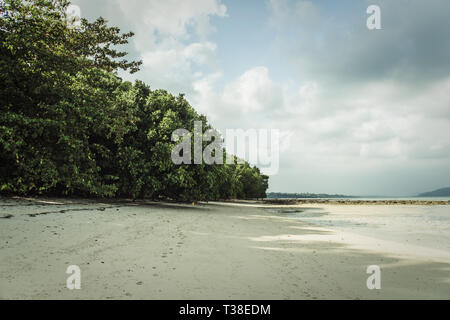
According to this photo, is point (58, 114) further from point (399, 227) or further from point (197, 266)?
point (399, 227)

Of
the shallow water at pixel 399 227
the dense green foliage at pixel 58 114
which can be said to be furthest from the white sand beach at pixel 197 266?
the dense green foliage at pixel 58 114

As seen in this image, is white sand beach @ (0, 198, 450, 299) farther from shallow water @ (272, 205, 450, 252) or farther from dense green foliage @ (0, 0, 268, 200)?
dense green foliage @ (0, 0, 268, 200)

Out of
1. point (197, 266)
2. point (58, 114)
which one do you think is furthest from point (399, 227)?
point (58, 114)

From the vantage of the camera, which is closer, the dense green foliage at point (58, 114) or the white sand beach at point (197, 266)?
the white sand beach at point (197, 266)

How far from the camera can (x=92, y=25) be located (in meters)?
23.4

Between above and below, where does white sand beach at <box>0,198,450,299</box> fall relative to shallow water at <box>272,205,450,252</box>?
above

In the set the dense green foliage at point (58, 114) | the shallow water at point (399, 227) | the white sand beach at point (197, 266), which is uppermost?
the dense green foliage at point (58, 114)

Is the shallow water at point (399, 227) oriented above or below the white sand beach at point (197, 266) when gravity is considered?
below

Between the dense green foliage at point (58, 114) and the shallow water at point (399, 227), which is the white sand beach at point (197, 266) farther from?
the dense green foliage at point (58, 114)

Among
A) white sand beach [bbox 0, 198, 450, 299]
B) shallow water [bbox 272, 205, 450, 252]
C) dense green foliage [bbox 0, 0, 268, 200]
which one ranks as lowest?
shallow water [bbox 272, 205, 450, 252]

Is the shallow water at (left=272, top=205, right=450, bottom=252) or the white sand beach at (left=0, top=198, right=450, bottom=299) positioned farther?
the shallow water at (left=272, top=205, right=450, bottom=252)

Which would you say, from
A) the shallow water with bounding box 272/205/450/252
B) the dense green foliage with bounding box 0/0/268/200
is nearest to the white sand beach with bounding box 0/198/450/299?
the shallow water with bounding box 272/205/450/252
